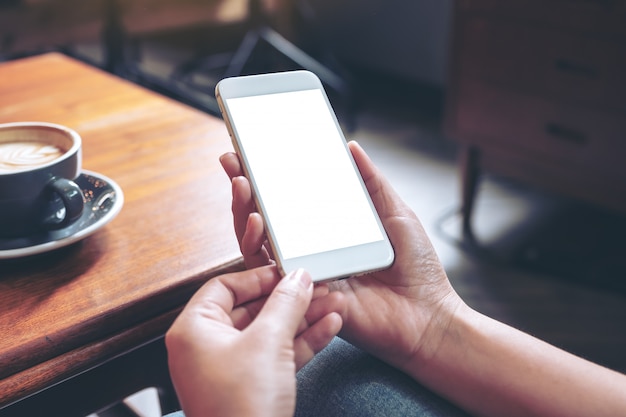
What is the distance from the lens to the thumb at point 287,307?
0.45 m

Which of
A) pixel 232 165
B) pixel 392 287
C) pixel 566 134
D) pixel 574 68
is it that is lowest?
pixel 566 134

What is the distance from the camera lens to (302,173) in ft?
2.03

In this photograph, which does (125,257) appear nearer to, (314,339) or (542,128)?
(314,339)

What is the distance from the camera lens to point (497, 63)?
157 cm

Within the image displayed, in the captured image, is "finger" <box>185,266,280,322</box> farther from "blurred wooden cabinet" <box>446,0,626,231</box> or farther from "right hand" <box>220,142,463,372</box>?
"blurred wooden cabinet" <box>446,0,626,231</box>

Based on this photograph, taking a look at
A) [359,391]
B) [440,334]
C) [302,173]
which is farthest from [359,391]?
[302,173]

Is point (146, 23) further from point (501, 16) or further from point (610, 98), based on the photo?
point (610, 98)

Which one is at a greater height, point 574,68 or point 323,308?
point 323,308

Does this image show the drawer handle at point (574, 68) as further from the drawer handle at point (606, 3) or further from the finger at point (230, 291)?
the finger at point (230, 291)

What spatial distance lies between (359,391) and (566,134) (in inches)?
45.8

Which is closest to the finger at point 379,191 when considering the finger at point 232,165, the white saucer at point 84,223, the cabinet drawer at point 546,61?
the finger at point 232,165

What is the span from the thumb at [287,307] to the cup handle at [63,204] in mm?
200

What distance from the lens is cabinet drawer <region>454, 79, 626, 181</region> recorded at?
4.68 feet

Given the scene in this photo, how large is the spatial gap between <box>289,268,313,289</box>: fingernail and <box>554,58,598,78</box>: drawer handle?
112 centimetres
